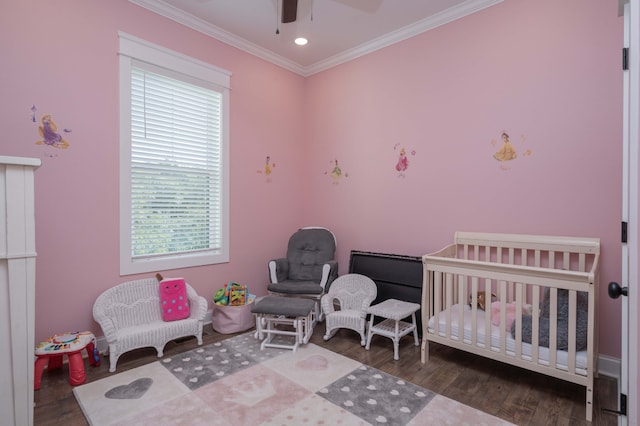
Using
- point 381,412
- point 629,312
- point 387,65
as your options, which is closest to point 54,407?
point 381,412

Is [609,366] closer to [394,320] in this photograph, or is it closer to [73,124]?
[394,320]

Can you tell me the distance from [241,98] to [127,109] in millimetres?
1162

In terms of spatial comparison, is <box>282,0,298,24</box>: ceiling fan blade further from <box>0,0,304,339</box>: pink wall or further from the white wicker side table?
the white wicker side table

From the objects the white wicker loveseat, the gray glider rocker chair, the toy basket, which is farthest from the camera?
the gray glider rocker chair

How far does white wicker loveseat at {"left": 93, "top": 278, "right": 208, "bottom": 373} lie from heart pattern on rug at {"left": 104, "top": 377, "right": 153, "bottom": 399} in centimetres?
27

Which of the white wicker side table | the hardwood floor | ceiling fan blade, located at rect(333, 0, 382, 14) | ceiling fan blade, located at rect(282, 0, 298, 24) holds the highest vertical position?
ceiling fan blade, located at rect(333, 0, 382, 14)

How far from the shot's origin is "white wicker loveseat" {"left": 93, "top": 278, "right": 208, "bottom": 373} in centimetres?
236

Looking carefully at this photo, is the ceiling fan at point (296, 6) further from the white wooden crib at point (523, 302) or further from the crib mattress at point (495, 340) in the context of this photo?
the crib mattress at point (495, 340)

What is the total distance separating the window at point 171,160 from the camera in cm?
273

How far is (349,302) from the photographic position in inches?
121

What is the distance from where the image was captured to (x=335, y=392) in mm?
2061

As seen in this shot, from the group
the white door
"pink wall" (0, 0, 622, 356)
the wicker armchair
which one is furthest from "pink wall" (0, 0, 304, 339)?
the white door

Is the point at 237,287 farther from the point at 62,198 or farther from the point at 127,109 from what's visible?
the point at 127,109

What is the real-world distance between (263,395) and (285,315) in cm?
72
